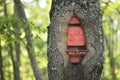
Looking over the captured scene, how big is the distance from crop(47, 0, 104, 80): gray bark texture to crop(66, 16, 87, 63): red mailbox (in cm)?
5

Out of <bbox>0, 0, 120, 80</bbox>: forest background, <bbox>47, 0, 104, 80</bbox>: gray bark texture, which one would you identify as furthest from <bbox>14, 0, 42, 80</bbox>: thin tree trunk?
<bbox>47, 0, 104, 80</bbox>: gray bark texture

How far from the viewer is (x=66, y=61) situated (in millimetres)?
5504

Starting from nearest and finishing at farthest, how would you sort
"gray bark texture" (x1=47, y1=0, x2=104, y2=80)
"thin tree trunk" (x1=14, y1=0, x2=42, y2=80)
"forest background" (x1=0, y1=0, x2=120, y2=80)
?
"gray bark texture" (x1=47, y1=0, x2=104, y2=80)
"thin tree trunk" (x1=14, y1=0, x2=42, y2=80)
"forest background" (x1=0, y1=0, x2=120, y2=80)

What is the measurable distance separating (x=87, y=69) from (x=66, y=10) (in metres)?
0.92

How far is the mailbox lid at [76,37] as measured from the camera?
557 cm

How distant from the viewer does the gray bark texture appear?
18.0 ft

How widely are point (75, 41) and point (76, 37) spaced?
6 centimetres

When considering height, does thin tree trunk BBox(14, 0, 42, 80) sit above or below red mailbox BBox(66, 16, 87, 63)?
below

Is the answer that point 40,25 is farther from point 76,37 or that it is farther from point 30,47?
point 76,37

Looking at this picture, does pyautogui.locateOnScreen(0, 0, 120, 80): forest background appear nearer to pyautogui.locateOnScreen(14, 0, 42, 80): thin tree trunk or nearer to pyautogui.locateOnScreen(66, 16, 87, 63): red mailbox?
pyautogui.locateOnScreen(14, 0, 42, 80): thin tree trunk

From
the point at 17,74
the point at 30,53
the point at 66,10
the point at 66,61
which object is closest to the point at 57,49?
the point at 66,61

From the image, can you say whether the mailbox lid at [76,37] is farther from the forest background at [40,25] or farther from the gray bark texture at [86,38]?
the forest background at [40,25]

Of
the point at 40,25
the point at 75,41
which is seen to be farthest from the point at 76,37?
the point at 40,25

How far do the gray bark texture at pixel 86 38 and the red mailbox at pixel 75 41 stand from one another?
55mm
